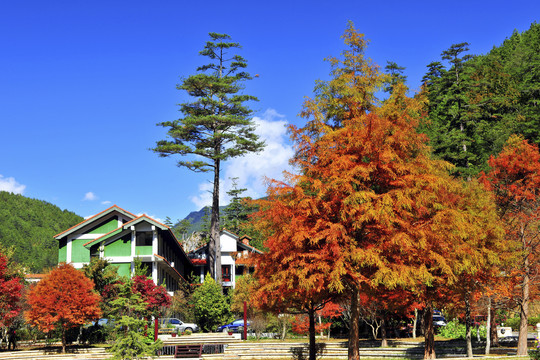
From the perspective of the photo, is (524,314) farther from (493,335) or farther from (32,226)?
(32,226)

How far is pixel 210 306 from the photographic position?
44.8 metres

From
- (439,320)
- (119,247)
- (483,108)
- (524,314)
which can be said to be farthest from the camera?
(483,108)

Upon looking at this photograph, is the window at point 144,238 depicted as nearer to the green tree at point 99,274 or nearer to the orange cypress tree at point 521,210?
the green tree at point 99,274

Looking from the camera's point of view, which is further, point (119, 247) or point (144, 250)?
point (119, 247)

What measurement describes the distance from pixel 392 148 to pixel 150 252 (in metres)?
30.6

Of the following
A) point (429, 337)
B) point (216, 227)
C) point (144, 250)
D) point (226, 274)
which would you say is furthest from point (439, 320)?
point (226, 274)

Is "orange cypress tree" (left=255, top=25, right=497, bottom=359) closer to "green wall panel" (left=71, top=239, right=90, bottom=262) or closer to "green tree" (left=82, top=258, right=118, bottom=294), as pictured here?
"green tree" (left=82, top=258, right=118, bottom=294)

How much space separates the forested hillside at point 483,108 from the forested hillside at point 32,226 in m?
83.2

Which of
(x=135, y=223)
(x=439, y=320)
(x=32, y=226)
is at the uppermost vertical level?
(x=32, y=226)

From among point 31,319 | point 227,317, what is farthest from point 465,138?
point 31,319

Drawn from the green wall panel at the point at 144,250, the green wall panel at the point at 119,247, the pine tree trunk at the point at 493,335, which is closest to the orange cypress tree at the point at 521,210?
the pine tree trunk at the point at 493,335

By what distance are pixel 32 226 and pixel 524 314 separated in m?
119

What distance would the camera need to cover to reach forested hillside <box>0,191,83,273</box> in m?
108

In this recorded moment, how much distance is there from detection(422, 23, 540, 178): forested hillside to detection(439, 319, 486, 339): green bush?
69.3ft
